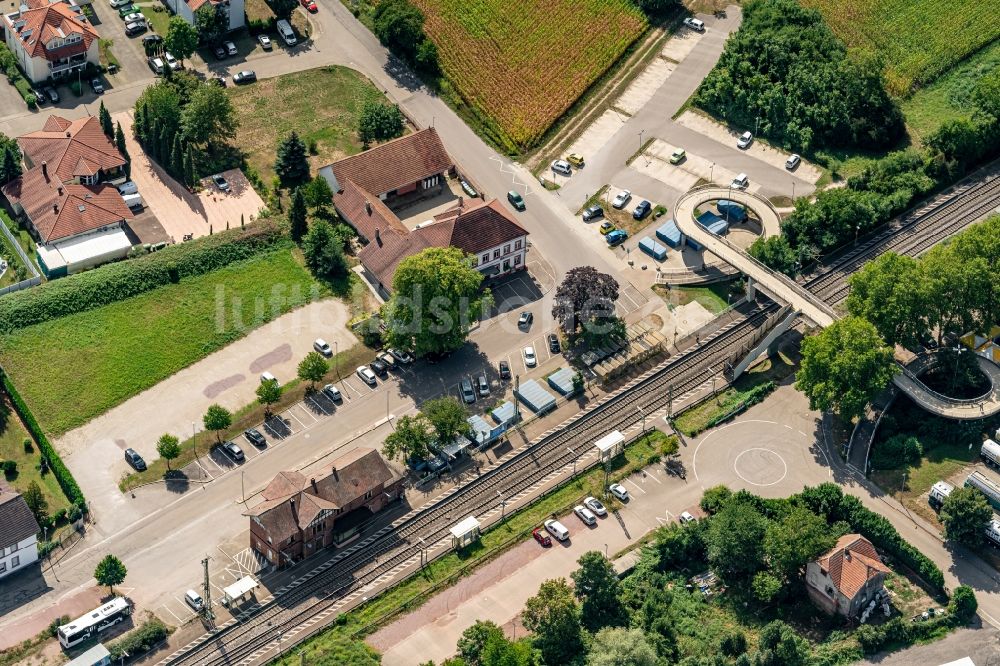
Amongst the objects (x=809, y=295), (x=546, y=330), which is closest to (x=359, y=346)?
(x=546, y=330)

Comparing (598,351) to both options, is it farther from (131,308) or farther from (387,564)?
(131,308)

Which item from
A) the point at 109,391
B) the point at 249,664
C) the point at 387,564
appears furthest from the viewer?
the point at 109,391

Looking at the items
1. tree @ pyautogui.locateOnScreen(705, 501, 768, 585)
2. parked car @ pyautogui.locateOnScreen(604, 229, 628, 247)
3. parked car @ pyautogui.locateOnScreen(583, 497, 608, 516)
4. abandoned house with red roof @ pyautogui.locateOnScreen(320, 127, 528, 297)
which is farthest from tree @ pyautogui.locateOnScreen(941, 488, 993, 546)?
abandoned house with red roof @ pyautogui.locateOnScreen(320, 127, 528, 297)

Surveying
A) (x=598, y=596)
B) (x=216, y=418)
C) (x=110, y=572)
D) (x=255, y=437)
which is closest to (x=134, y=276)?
(x=216, y=418)

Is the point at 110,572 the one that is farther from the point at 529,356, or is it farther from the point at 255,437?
the point at 529,356

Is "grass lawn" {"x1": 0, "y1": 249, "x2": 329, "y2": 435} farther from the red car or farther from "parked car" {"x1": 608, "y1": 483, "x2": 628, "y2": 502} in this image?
"parked car" {"x1": 608, "y1": 483, "x2": 628, "y2": 502}

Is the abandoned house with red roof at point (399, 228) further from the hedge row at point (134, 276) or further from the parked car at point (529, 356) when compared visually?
the parked car at point (529, 356)

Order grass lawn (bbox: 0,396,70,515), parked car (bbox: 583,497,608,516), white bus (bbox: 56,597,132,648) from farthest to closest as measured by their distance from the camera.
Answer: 1. grass lawn (bbox: 0,396,70,515)
2. parked car (bbox: 583,497,608,516)
3. white bus (bbox: 56,597,132,648)
